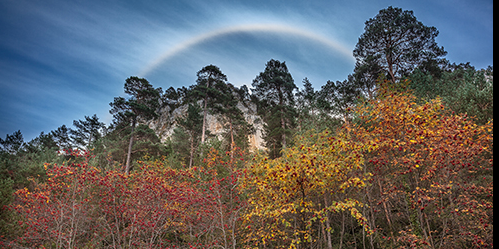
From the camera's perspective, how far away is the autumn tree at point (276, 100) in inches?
854

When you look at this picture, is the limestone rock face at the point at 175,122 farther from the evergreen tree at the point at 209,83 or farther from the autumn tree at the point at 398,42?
the autumn tree at the point at 398,42

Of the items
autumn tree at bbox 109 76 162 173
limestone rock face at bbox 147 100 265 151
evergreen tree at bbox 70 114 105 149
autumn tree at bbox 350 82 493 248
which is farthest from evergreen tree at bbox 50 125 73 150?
autumn tree at bbox 350 82 493 248

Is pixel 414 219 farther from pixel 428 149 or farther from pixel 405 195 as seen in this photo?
pixel 428 149

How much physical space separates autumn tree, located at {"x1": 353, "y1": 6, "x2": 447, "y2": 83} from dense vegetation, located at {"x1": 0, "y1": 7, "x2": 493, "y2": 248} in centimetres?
8

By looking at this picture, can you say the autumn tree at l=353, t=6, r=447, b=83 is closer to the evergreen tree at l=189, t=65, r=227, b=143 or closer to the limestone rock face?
the evergreen tree at l=189, t=65, r=227, b=143

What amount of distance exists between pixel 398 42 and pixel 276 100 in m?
11.2

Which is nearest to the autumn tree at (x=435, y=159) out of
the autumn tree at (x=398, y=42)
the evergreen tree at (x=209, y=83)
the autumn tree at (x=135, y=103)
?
the autumn tree at (x=398, y=42)

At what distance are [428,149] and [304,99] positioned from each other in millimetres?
18986

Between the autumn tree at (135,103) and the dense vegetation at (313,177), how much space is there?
107 mm

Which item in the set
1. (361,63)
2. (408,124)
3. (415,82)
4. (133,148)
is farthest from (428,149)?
(133,148)

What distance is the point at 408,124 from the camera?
5641 mm

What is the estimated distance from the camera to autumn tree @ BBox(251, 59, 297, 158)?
21.7m

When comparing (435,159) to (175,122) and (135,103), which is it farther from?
(175,122)

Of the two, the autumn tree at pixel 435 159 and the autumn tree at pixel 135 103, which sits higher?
the autumn tree at pixel 135 103
